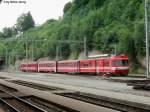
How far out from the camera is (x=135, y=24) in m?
68.0

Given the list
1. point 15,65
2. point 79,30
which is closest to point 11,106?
point 79,30

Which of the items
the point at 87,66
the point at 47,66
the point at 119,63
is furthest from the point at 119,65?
the point at 47,66

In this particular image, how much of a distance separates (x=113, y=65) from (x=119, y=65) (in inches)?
38.3

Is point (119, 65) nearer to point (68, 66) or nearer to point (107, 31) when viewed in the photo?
point (68, 66)

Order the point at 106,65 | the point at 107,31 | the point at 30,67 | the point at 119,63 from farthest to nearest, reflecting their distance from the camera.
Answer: the point at 30,67 < the point at 107,31 < the point at 106,65 < the point at 119,63

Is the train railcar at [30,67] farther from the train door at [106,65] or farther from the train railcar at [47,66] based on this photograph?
the train door at [106,65]

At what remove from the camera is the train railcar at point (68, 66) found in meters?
64.4

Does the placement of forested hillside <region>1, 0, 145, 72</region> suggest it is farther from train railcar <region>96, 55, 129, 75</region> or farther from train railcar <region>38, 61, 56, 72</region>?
train railcar <region>96, 55, 129, 75</region>

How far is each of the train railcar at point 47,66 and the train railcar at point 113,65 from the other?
22649 millimetres

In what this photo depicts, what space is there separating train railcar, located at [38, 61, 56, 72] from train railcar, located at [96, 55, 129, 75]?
22649 millimetres

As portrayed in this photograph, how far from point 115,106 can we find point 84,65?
42244 millimetres

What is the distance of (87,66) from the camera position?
59.6 m

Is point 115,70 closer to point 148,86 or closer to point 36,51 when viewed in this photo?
point 148,86

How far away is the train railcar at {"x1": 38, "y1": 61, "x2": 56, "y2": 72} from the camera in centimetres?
7762
